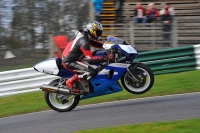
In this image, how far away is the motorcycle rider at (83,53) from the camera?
9.21 metres

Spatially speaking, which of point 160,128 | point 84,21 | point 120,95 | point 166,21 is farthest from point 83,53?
point 84,21

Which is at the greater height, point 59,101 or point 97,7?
point 97,7

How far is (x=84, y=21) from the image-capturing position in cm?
2069

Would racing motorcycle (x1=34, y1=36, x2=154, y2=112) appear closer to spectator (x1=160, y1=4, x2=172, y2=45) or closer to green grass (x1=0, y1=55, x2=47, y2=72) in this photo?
green grass (x1=0, y1=55, x2=47, y2=72)

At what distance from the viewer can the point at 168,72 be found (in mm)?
13680

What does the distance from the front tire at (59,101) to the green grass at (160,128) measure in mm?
2172

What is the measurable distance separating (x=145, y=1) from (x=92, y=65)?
30.3ft

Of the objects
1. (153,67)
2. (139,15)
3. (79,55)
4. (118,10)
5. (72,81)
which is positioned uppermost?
(118,10)

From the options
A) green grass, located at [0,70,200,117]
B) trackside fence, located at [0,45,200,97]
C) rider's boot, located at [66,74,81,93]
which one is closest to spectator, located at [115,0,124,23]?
trackside fence, located at [0,45,200,97]

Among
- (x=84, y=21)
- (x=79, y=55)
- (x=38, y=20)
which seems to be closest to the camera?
(x=79, y=55)

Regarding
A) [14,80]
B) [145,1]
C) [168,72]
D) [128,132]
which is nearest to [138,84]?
[128,132]

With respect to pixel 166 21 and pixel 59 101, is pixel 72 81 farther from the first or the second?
pixel 166 21

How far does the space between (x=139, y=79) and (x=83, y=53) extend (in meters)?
1.25

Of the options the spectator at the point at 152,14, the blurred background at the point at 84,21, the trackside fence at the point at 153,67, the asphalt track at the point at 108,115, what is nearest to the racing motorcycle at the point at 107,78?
the asphalt track at the point at 108,115
